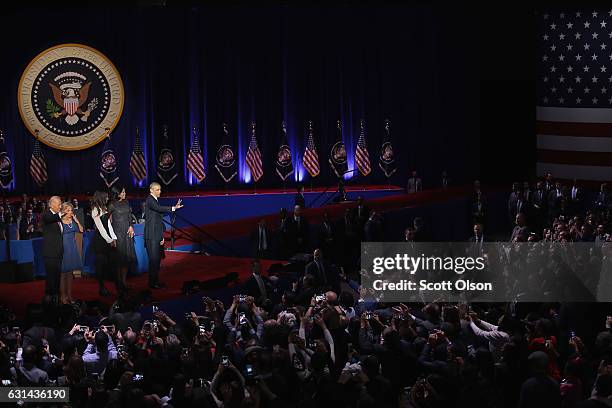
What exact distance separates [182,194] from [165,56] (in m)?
3.26

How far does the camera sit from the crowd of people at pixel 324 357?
285 inches

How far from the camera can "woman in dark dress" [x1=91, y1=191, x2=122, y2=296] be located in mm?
12562

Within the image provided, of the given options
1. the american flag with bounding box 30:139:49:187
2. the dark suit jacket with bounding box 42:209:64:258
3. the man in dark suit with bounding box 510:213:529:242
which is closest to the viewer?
the dark suit jacket with bounding box 42:209:64:258

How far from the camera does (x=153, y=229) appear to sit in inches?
512

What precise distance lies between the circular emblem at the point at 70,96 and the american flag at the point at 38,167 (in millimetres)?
356

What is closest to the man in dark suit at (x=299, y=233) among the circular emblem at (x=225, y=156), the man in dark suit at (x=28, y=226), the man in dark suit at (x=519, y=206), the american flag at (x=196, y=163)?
the man in dark suit at (x=28, y=226)

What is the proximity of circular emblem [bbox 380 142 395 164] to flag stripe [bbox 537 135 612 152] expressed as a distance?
11.1ft

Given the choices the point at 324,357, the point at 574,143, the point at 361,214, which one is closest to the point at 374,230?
the point at 361,214

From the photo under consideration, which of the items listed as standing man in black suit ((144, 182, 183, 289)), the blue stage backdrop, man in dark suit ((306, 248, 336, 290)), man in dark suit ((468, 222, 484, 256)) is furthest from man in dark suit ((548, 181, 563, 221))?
standing man in black suit ((144, 182, 183, 289))

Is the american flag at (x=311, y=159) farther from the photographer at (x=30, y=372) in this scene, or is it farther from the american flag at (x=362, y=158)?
the photographer at (x=30, y=372)

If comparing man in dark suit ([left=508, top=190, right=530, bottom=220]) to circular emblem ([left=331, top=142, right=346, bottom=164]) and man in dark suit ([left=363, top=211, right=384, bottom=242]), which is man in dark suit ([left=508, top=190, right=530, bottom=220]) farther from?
circular emblem ([left=331, top=142, right=346, bottom=164])

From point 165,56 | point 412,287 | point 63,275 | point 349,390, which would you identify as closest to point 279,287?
point 412,287

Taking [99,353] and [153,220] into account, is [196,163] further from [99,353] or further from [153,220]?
[99,353]

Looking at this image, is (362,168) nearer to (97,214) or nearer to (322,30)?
(322,30)
